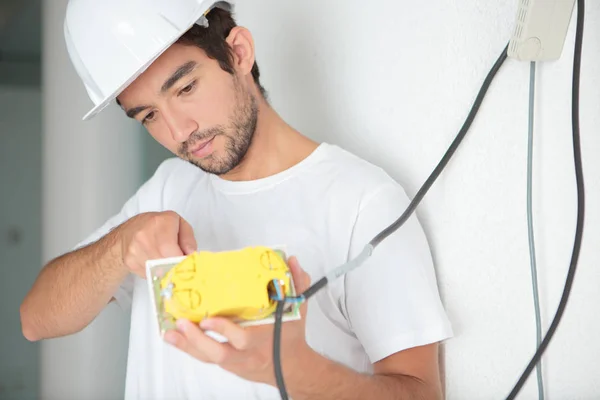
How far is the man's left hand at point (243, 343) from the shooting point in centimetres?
66

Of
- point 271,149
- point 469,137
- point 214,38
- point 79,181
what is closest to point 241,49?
point 214,38

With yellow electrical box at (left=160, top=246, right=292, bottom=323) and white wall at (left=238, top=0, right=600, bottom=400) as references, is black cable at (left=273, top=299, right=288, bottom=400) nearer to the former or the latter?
yellow electrical box at (left=160, top=246, right=292, bottom=323)

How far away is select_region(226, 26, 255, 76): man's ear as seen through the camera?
3.72ft

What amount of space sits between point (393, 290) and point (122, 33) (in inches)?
20.6

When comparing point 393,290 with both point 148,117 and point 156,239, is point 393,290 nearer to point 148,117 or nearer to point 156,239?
point 156,239

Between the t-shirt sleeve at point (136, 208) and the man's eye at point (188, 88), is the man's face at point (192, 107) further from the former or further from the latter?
the t-shirt sleeve at point (136, 208)

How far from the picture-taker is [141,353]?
1.20 m

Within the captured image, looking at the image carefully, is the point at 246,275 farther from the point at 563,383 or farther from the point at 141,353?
the point at 141,353

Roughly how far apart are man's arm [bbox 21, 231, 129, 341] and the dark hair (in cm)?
30

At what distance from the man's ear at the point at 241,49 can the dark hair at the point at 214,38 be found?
0.01 metres

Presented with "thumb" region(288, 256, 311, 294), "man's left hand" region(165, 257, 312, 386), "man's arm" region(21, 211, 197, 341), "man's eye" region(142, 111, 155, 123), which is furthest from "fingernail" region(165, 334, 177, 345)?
"man's eye" region(142, 111, 155, 123)

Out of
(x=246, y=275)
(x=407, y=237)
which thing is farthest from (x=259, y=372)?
(x=407, y=237)

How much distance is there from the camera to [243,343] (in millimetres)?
670

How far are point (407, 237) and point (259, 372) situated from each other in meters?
0.34
